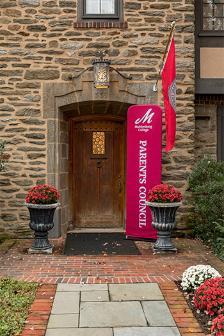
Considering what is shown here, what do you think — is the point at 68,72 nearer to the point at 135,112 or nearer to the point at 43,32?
the point at 43,32

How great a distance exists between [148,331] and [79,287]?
1.42m

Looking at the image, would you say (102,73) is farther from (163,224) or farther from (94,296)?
(94,296)

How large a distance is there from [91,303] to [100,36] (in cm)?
522

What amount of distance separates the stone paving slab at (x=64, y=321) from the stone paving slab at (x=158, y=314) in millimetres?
708

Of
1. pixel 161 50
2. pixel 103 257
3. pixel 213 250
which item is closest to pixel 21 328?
pixel 103 257

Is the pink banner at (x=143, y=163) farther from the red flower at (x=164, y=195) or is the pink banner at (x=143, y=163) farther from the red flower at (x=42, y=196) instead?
the red flower at (x=42, y=196)

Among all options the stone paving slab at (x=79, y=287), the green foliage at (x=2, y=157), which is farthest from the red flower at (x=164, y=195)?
the green foliage at (x=2, y=157)

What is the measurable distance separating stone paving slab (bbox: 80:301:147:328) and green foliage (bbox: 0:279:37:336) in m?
0.59

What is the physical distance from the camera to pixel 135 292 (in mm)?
5008

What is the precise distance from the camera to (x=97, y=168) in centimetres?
922

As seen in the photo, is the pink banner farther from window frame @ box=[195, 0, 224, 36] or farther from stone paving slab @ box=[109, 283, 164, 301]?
stone paving slab @ box=[109, 283, 164, 301]

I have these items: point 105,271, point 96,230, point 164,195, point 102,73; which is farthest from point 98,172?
point 105,271

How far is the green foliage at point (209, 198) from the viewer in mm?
7383

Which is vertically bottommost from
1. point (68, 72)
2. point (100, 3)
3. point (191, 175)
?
point (191, 175)
